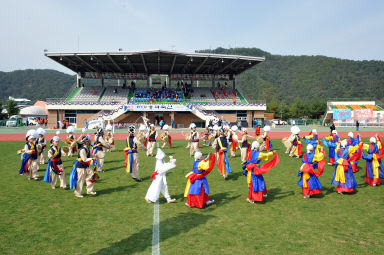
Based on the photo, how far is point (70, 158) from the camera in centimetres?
1534

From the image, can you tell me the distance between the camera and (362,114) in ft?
145

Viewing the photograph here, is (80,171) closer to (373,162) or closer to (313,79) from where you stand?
(373,162)

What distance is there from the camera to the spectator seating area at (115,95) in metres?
44.0

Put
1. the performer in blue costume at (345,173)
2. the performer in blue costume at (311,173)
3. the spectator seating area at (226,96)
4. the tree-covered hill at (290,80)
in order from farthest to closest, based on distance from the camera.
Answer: the tree-covered hill at (290,80) < the spectator seating area at (226,96) < the performer in blue costume at (345,173) < the performer in blue costume at (311,173)

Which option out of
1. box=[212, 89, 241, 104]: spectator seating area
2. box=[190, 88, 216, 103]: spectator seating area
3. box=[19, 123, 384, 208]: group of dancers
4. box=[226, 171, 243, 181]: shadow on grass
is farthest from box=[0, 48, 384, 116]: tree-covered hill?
box=[19, 123, 384, 208]: group of dancers

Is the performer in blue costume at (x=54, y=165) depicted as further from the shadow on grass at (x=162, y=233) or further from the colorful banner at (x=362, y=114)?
the colorful banner at (x=362, y=114)

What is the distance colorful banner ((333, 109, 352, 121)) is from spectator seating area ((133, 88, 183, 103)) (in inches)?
1067

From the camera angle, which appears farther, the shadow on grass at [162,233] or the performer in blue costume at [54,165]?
the performer in blue costume at [54,165]

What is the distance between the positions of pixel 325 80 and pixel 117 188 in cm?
11957

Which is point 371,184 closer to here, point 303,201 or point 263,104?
point 303,201

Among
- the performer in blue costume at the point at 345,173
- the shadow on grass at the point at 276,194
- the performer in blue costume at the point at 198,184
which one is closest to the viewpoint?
the performer in blue costume at the point at 198,184

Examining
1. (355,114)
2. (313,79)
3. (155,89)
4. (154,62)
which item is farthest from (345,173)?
(313,79)

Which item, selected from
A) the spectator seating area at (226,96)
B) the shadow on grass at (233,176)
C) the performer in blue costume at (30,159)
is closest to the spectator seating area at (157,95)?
the spectator seating area at (226,96)

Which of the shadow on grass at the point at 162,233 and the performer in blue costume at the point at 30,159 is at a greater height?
the performer in blue costume at the point at 30,159
